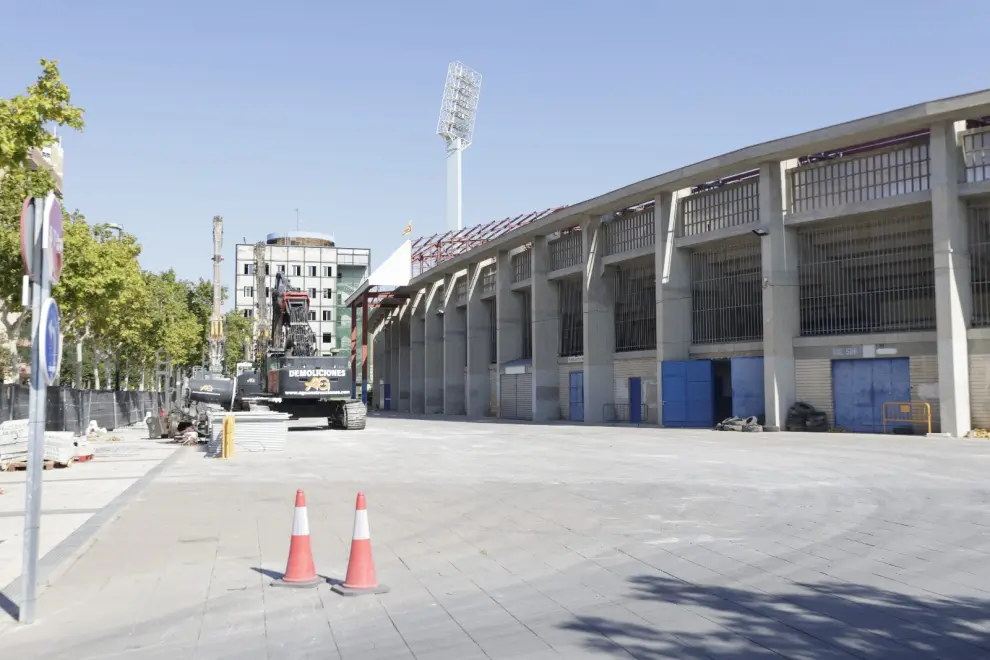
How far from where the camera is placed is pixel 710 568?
334 inches

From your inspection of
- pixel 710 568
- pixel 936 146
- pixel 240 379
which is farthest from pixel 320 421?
pixel 710 568

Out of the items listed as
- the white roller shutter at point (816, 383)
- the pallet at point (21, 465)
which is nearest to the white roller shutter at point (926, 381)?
the white roller shutter at point (816, 383)

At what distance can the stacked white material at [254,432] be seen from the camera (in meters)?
24.4

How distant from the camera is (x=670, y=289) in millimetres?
38344

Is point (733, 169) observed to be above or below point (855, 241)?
above

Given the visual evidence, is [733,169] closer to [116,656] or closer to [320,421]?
[320,421]

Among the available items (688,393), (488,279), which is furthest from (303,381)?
(488,279)

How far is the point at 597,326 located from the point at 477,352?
49.2 feet

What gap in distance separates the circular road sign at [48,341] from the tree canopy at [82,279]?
1114 cm

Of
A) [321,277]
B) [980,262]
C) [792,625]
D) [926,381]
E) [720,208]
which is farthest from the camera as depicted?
[321,277]

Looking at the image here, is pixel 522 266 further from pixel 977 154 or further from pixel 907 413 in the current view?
pixel 977 154

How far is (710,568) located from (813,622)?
6.50ft

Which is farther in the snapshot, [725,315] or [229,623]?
[725,315]

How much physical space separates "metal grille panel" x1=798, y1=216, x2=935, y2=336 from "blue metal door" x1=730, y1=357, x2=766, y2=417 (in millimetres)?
2323
